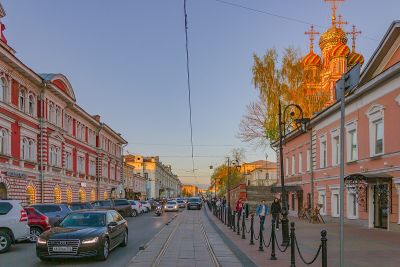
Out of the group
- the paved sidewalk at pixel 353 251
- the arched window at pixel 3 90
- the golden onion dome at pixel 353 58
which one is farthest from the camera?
the golden onion dome at pixel 353 58

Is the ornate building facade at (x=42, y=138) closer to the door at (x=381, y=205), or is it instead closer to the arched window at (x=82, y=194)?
the arched window at (x=82, y=194)

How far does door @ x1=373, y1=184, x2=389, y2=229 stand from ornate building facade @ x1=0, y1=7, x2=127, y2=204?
76.9ft

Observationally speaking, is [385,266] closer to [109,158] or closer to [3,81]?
[3,81]

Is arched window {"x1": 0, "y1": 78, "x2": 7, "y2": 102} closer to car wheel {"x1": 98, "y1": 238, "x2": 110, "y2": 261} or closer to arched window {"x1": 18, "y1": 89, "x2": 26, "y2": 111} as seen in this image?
arched window {"x1": 18, "y1": 89, "x2": 26, "y2": 111}

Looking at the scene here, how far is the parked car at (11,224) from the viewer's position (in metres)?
15.3

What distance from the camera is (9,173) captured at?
1312 inches

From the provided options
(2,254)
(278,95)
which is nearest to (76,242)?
(2,254)

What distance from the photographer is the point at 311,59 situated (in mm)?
48438

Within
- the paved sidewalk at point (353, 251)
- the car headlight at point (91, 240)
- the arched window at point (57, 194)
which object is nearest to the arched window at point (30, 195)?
the arched window at point (57, 194)

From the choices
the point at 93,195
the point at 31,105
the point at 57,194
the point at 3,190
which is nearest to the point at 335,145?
the point at 3,190

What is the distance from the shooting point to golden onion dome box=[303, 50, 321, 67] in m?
45.2

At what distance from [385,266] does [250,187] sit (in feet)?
141

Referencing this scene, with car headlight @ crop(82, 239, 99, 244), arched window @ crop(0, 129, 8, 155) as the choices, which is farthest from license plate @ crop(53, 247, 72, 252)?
arched window @ crop(0, 129, 8, 155)

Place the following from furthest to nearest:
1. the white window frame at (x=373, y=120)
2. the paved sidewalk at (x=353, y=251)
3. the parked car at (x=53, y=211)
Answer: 1. the white window frame at (x=373, y=120)
2. the parked car at (x=53, y=211)
3. the paved sidewalk at (x=353, y=251)
